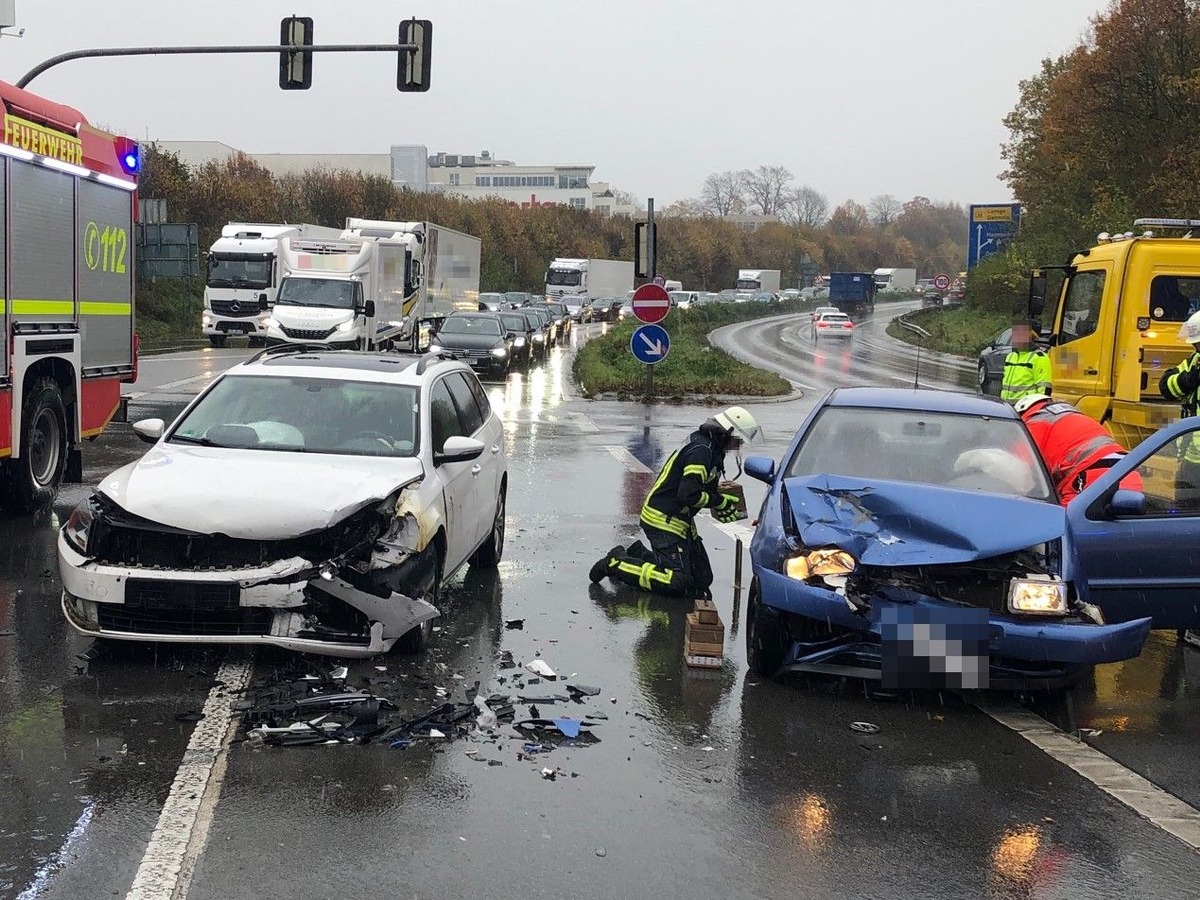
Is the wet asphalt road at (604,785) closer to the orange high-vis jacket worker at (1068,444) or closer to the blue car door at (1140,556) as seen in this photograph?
the blue car door at (1140,556)

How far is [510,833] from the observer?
184 inches

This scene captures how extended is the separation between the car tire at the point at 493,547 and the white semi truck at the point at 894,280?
123 metres

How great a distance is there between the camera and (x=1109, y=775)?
564 centimetres

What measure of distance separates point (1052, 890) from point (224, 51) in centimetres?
2054

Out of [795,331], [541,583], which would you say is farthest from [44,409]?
[795,331]

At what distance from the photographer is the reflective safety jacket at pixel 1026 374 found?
42.1 feet

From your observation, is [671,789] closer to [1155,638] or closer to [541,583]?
[541,583]

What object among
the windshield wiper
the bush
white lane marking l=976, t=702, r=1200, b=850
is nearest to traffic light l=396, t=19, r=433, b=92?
the windshield wiper

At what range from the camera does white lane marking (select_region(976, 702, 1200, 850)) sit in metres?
5.09

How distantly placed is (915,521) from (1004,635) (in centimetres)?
72

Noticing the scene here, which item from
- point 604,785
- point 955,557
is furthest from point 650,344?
point 604,785

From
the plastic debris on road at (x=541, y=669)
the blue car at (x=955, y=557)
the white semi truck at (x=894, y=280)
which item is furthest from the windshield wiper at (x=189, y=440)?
the white semi truck at (x=894, y=280)

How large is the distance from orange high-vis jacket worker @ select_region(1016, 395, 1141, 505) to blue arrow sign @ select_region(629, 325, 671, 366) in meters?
12.7

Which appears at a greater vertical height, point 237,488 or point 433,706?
point 237,488
